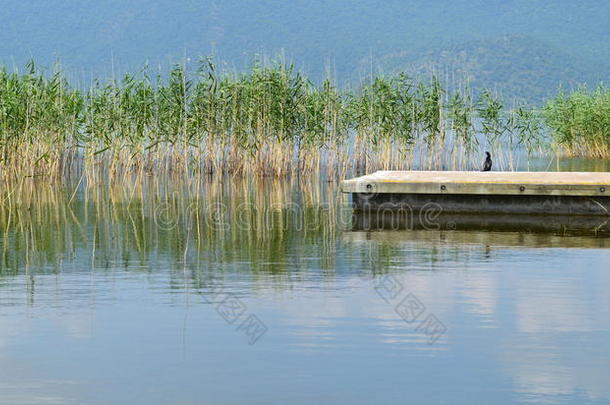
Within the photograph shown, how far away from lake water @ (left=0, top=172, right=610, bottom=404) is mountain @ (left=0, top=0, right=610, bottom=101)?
126 meters

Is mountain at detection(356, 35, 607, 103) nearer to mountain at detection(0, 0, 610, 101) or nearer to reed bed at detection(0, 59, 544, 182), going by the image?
mountain at detection(0, 0, 610, 101)

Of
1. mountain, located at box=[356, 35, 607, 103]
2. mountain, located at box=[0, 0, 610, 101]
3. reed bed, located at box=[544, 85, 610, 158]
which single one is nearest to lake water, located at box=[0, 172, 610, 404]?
reed bed, located at box=[544, 85, 610, 158]

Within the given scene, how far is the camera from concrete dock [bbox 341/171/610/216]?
52.3ft

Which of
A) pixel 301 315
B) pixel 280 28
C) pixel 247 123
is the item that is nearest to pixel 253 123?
pixel 247 123

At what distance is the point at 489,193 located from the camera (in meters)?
16.1

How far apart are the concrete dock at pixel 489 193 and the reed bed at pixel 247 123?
682cm

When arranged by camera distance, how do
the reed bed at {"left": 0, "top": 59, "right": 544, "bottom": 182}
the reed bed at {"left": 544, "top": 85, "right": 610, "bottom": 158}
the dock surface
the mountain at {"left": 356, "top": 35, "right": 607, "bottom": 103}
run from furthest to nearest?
the mountain at {"left": 356, "top": 35, "right": 607, "bottom": 103} < the reed bed at {"left": 544, "top": 85, "right": 610, "bottom": 158} < the reed bed at {"left": 0, "top": 59, "right": 544, "bottom": 182} < the dock surface

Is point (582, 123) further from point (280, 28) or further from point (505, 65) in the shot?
point (280, 28)

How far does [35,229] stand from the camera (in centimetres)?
1453

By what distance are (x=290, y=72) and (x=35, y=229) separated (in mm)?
10493

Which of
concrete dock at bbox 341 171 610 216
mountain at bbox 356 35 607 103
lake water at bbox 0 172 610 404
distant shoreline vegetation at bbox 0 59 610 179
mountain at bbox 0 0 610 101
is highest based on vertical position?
mountain at bbox 0 0 610 101

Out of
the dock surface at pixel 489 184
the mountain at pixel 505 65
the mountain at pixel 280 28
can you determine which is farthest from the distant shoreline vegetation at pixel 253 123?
the mountain at pixel 280 28

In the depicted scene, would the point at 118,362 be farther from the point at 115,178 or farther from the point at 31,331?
the point at 115,178

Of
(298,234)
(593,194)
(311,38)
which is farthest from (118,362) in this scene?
(311,38)
